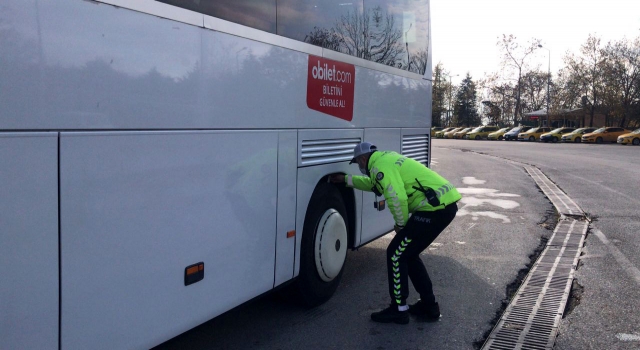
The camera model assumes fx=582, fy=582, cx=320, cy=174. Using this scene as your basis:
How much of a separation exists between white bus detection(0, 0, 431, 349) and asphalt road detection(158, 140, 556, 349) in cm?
42

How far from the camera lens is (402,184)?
524 centimetres

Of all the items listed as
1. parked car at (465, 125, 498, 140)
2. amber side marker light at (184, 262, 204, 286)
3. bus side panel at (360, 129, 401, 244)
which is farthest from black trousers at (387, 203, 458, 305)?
parked car at (465, 125, 498, 140)

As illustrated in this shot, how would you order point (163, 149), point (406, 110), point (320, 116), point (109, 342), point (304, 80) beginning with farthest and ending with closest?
point (406, 110)
point (320, 116)
point (304, 80)
point (163, 149)
point (109, 342)

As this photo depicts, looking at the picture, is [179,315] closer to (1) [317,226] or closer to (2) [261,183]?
(2) [261,183]

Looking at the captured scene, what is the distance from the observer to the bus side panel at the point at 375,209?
22.2 ft

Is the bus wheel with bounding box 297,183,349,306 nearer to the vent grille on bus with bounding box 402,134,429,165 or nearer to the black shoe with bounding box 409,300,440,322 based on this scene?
the black shoe with bounding box 409,300,440,322

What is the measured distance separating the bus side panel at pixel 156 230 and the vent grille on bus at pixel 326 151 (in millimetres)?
702

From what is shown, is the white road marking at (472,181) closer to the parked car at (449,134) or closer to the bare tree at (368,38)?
the bare tree at (368,38)

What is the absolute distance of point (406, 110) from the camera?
302 inches

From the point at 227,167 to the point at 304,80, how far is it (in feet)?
4.72

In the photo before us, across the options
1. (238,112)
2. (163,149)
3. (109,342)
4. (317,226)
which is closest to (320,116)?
(317,226)

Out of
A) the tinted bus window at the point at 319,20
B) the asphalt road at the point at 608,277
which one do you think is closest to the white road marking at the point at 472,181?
the asphalt road at the point at 608,277

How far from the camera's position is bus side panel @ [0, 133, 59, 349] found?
103 inches

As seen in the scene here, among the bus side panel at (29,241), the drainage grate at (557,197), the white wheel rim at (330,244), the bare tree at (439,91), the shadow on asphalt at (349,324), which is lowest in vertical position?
the shadow on asphalt at (349,324)
